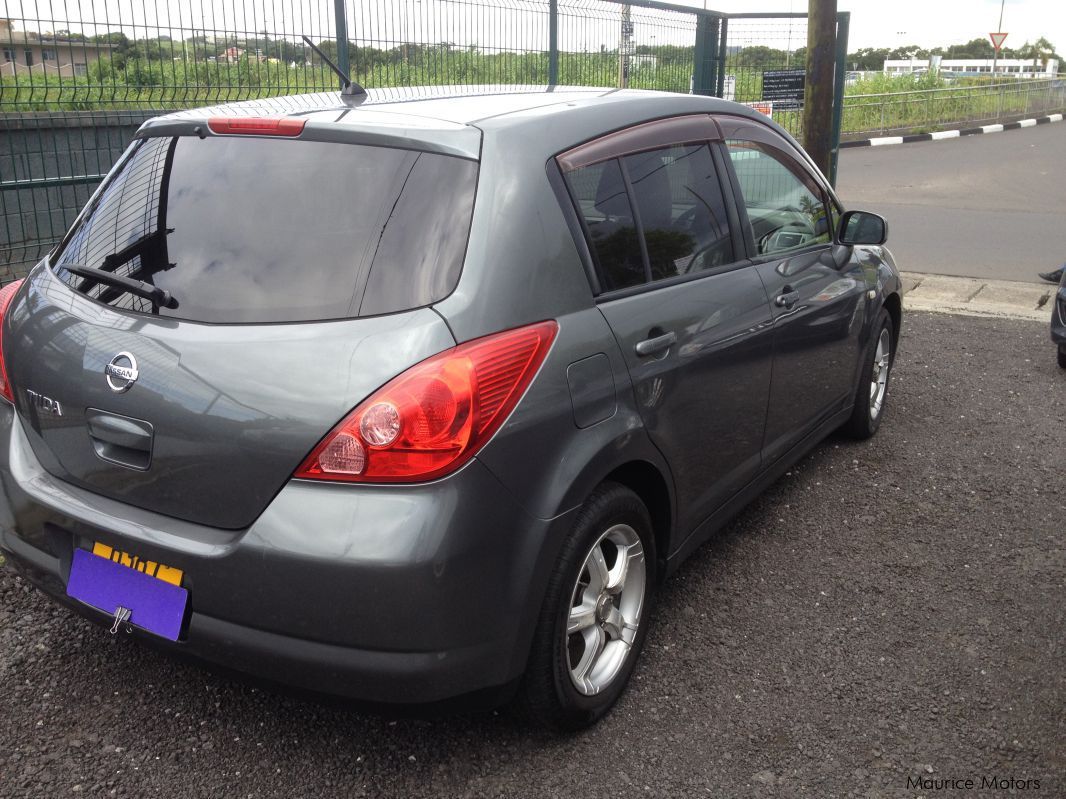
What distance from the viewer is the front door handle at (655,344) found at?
281cm

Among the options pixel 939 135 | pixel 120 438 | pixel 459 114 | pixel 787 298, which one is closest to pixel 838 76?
pixel 787 298

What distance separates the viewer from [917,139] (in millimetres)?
25031

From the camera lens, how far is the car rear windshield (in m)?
2.38

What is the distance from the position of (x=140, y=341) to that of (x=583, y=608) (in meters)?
1.32

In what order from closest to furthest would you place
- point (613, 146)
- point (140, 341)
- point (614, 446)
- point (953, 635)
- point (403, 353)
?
point (403, 353) < point (140, 341) < point (614, 446) < point (613, 146) < point (953, 635)

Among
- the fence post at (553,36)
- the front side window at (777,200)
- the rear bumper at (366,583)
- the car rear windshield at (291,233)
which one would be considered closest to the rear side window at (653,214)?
the front side window at (777,200)

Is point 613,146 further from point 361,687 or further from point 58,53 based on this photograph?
point 58,53

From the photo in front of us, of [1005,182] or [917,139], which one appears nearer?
[1005,182]

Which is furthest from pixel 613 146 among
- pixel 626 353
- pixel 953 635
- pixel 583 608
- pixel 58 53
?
pixel 58 53

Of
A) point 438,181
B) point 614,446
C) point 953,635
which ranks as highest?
point 438,181

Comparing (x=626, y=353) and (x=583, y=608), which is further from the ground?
(x=626, y=353)

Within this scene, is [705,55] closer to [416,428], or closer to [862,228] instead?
[862,228]

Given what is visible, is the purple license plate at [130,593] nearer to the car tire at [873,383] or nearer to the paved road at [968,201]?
the car tire at [873,383]

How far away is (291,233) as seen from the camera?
2.46 m
